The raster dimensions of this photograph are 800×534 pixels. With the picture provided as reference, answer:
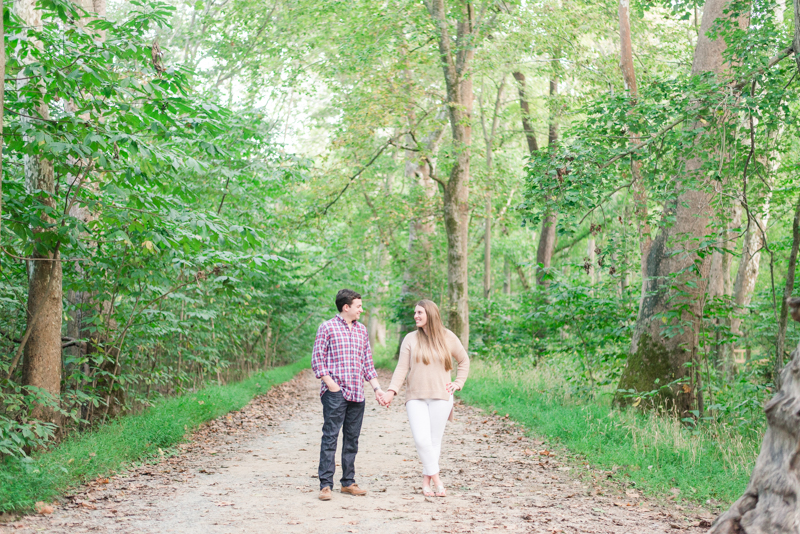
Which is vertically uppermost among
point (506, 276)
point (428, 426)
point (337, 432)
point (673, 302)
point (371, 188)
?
point (371, 188)

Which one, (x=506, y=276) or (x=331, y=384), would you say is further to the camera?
(x=506, y=276)

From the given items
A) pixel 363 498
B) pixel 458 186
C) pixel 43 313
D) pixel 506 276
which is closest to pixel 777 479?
pixel 363 498

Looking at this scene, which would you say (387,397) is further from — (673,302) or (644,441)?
(673,302)

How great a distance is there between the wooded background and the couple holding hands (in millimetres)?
1506

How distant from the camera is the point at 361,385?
6297mm

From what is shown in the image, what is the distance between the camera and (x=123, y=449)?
739 cm

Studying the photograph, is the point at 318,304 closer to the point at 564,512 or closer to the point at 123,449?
the point at 123,449

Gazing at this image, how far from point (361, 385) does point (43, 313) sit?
4.02m

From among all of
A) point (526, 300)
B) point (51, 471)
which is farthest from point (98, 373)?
point (526, 300)

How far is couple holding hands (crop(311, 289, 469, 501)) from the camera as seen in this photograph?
20.1 feet

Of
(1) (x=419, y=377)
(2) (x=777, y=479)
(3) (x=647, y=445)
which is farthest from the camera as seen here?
(3) (x=647, y=445)

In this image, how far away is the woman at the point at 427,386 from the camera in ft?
20.2

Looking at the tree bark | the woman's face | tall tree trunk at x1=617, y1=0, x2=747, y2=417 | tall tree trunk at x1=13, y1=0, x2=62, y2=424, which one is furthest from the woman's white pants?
the tree bark

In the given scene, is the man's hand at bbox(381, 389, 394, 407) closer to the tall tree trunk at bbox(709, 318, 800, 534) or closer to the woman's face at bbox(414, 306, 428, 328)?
the woman's face at bbox(414, 306, 428, 328)
